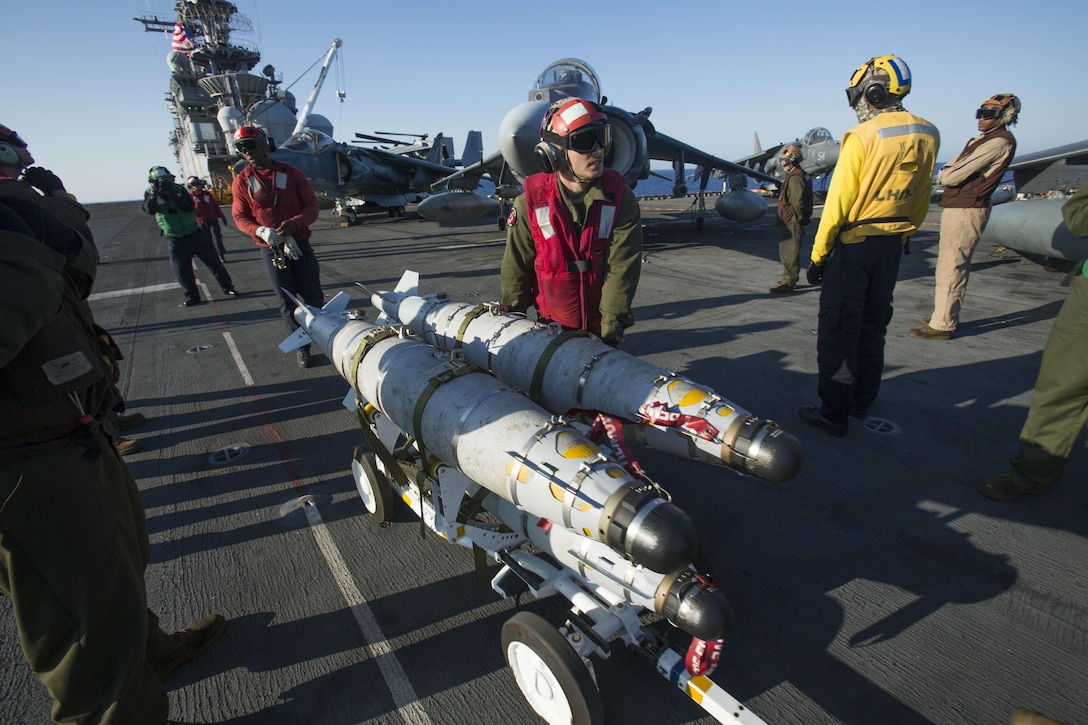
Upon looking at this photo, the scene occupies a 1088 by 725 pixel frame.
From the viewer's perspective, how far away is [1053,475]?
3.50 meters

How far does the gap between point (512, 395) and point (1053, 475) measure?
13.0ft

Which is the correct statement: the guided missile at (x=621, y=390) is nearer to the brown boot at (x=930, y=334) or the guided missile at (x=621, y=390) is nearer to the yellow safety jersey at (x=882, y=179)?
the yellow safety jersey at (x=882, y=179)

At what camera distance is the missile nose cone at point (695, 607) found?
6.40ft

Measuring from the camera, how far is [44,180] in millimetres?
5121

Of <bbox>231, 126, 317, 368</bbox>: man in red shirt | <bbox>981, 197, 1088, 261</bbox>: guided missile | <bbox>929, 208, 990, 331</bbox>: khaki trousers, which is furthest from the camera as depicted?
<bbox>981, 197, 1088, 261</bbox>: guided missile

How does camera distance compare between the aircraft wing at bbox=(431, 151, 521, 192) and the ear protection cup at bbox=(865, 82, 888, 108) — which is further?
the aircraft wing at bbox=(431, 151, 521, 192)

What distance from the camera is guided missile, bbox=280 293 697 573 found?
6.17ft

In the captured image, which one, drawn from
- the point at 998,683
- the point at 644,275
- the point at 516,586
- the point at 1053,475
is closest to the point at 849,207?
the point at 1053,475

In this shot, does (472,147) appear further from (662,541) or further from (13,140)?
(662,541)

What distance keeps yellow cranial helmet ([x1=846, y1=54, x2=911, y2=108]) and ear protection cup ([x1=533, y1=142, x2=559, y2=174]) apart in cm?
262

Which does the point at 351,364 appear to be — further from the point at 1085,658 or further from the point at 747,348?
the point at 747,348

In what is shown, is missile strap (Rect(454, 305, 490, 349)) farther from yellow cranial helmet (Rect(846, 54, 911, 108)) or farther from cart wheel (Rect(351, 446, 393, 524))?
yellow cranial helmet (Rect(846, 54, 911, 108))

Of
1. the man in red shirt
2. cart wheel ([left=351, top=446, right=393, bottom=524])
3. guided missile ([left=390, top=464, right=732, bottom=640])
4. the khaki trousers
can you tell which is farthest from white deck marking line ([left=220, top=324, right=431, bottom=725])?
the khaki trousers

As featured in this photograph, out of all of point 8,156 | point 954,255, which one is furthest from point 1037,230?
point 8,156
